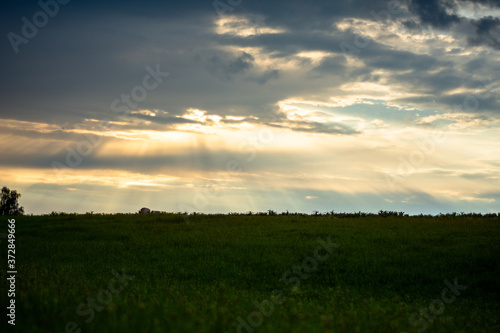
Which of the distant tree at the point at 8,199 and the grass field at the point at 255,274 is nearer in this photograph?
the grass field at the point at 255,274

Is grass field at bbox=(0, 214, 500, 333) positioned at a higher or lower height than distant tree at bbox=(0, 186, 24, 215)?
lower

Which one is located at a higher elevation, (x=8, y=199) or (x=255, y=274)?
(x=8, y=199)

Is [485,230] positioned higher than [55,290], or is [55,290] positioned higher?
[485,230]

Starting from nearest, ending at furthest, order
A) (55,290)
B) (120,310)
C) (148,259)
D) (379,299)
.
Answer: (120,310) < (55,290) < (379,299) < (148,259)

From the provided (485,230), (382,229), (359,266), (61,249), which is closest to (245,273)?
(359,266)

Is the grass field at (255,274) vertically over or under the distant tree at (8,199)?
under

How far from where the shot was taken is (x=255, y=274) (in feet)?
73.3

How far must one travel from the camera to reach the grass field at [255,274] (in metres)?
11.7

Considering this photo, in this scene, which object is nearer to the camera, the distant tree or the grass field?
the grass field

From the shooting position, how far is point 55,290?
558 inches

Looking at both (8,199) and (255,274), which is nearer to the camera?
(255,274)

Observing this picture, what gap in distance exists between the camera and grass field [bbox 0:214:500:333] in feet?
38.3

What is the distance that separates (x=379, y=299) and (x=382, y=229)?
16.5 meters

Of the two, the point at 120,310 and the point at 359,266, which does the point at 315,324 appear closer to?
the point at 120,310
